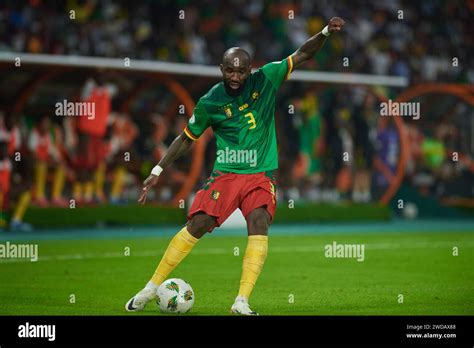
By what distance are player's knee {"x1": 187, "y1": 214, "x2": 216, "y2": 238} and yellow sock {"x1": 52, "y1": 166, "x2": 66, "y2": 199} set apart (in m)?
12.1

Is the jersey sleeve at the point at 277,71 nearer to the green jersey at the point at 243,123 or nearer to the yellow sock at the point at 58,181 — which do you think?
the green jersey at the point at 243,123

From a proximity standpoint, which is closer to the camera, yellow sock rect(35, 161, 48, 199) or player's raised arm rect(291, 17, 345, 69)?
player's raised arm rect(291, 17, 345, 69)

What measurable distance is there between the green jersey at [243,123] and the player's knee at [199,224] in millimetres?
514

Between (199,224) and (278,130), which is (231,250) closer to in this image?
(199,224)

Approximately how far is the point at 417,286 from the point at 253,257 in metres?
3.25

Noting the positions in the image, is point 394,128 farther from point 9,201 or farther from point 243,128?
point 243,128

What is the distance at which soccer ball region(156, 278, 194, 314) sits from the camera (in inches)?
382

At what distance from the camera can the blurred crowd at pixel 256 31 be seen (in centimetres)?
2383

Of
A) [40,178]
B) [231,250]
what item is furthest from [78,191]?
[231,250]

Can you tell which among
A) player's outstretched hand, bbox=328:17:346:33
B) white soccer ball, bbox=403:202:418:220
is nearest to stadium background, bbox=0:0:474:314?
white soccer ball, bbox=403:202:418:220

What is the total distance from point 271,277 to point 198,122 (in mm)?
3928

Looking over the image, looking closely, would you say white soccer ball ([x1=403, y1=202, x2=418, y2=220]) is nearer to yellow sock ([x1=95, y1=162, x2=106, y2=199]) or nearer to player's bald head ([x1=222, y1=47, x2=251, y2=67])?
yellow sock ([x1=95, y1=162, x2=106, y2=199])
